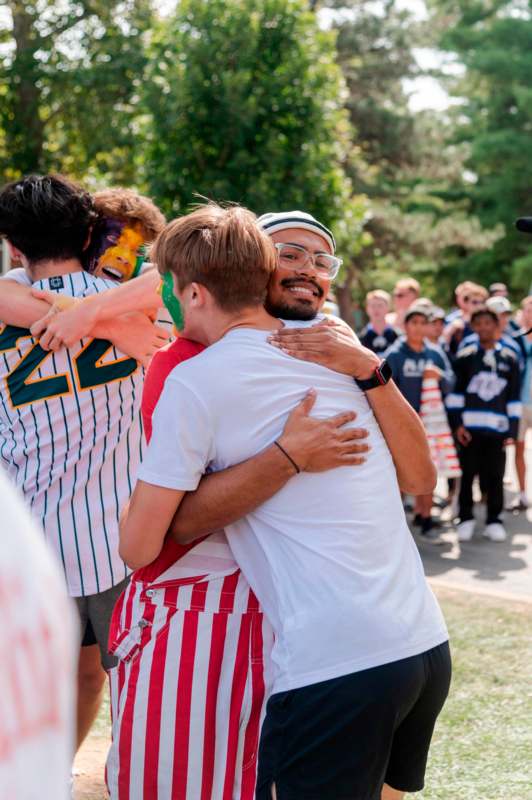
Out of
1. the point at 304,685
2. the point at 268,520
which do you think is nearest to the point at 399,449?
the point at 268,520

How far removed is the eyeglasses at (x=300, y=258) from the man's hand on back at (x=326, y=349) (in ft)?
0.84

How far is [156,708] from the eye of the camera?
236 centimetres

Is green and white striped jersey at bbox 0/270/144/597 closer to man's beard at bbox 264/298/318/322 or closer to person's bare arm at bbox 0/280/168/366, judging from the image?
person's bare arm at bbox 0/280/168/366

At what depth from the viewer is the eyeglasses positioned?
7.95ft

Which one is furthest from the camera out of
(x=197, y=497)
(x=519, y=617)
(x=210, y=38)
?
(x=210, y=38)

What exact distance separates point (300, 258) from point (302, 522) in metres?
0.71

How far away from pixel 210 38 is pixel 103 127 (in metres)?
9.00

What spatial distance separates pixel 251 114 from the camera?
13.3 m

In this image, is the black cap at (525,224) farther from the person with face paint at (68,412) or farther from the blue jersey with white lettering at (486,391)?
the blue jersey with white lettering at (486,391)

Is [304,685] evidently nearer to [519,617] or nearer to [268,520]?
[268,520]

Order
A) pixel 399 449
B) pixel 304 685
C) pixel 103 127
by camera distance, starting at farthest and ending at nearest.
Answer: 1. pixel 103 127
2. pixel 399 449
3. pixel 304 685

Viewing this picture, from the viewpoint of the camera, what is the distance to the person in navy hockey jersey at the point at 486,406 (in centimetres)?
873

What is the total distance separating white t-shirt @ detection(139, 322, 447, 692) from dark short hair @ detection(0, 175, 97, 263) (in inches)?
35.9

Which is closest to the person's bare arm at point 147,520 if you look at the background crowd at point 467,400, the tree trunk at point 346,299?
the background crowd at point 467,400
